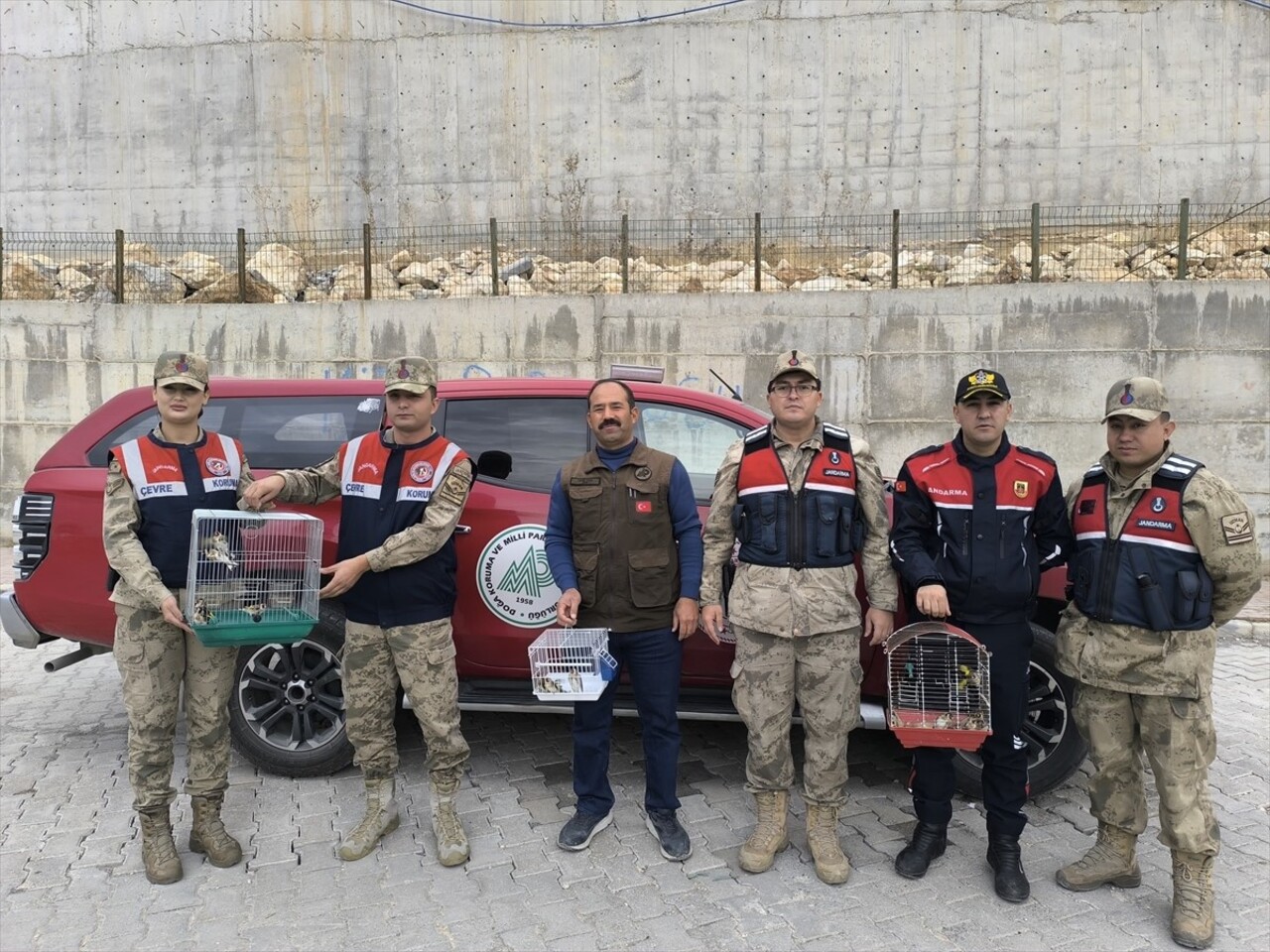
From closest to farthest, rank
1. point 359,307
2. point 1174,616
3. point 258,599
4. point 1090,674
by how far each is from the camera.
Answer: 1. point 1174,616
2. point 1090,674
3. point 258,599
4. point 359,307

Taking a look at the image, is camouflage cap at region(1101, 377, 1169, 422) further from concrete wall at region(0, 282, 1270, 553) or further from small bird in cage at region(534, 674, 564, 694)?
concrete wall at region(0, 282, 1270, 553)

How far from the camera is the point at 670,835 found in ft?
11.0

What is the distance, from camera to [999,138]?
14.7 m

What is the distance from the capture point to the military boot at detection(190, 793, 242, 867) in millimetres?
3242

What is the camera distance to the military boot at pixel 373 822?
3.32 meters

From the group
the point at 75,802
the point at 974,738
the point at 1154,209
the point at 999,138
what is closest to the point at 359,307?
the point at 75,802


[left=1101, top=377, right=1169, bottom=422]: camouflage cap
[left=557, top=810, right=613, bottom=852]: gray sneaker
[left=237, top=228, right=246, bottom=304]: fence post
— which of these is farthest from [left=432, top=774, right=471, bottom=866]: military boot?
[left=237, top=228, right=246, bottom=304]: fence post

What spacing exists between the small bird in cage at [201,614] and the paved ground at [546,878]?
103 cm

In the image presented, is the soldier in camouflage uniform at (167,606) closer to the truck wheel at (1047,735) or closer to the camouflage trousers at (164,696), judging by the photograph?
the camouflage trousers at (164,696)

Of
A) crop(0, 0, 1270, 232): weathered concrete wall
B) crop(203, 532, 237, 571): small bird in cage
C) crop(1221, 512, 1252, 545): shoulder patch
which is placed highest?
crop(0, 0, 1270, 232): weathered concrete wall

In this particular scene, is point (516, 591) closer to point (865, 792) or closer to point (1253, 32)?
point (865, 792)

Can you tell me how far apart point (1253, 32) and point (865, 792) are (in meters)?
16.3

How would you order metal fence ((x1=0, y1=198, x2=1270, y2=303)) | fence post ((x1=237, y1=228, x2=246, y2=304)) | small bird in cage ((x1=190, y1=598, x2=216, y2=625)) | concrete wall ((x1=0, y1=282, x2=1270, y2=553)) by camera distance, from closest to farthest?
small bird in cage ((x1=190, y1=598, x2=216, y2=625))
concrete wall ((x1=0, y1=282, x2=1270, y2=553))
fence post ((x1=237, y1=228, x2=246, y2=304))
metal fence ((x1=0, y1=198, x2=1270, y2=303))

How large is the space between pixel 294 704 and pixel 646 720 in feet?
5.75
